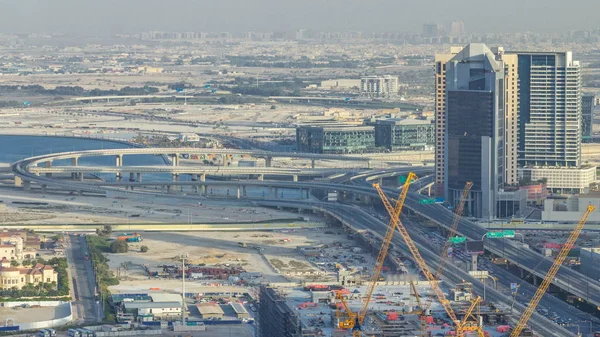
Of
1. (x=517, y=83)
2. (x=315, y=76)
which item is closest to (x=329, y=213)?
(x=517, y=83)

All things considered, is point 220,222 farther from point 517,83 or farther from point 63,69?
point 63,69

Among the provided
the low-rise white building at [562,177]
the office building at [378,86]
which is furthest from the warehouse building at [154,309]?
the office building at [378,86]

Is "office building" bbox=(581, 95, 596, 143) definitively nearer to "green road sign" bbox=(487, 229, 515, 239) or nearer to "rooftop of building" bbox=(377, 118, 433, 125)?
"rooftop of building" bbox=(377, 118, 433, 125)

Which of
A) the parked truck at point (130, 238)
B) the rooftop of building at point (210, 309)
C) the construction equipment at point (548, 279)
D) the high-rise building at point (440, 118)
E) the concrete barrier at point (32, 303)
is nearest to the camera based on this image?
the construction equipment at point (548, 279)

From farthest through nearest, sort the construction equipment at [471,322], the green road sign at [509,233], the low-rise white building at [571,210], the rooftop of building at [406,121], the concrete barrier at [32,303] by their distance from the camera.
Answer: the rooftop of building at [406,121]
the low-rise white building at [571,210]
the green road sign at [509,233]
the concrete barrier at [32,303]
the construction equipment at [471,322]

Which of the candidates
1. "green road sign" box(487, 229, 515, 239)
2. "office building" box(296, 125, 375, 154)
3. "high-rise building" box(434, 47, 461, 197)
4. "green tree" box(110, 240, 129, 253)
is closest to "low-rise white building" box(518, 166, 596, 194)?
"high-rise building" box(434, 47, 461, 197)

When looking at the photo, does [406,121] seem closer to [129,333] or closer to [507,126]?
[507,126]

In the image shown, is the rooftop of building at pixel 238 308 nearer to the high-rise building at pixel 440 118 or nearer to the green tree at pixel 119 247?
the green tree at pixel 119 247
